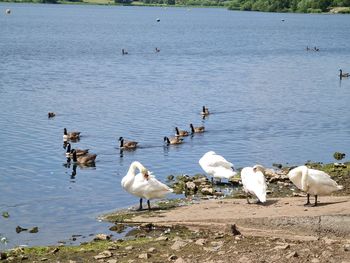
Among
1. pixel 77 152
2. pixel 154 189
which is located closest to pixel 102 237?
pixel 154 189

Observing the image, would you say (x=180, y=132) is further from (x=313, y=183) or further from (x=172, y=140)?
(x=313, y=183)

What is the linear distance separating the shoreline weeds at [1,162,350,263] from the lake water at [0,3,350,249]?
189 centimetres


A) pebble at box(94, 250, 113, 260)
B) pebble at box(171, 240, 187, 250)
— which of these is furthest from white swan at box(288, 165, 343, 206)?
pebble at box(94, 250, 113, 260)

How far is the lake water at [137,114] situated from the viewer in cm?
2548

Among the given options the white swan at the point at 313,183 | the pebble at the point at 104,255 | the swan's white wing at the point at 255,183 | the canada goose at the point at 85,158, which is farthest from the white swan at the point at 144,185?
the canada goose at the point at 85,158

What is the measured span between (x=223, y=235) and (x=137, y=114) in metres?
26.3

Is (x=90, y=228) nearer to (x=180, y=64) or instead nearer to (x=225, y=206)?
(x=225, y=206)

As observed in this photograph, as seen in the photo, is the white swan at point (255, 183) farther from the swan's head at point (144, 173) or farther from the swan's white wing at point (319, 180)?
the swan's head at point (144, 173)

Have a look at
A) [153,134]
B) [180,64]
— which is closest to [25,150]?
[153,134]

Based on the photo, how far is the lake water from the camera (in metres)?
25.5

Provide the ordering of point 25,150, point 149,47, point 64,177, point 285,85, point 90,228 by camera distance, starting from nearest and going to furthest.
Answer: point 90,228 < point 64,177 < point 25,150 < point 285,85 < point 149,47

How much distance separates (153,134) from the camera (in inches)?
1480

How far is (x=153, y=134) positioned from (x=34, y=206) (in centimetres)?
1415

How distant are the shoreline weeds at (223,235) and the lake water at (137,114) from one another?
1891 millimetres
